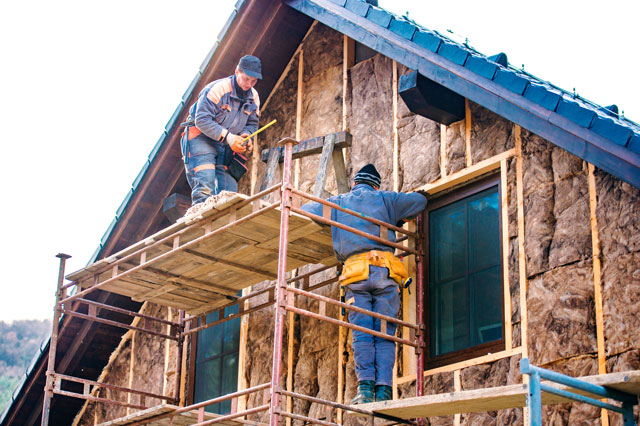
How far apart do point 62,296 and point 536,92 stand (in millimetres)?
6175

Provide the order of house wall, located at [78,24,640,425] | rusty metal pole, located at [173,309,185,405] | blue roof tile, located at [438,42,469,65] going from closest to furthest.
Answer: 1. house wall, located at [78,24,640,425]
2. blue roof tile, located at [438,42,469,65]
3. rusty metal pole, located at [173,309,185,405]

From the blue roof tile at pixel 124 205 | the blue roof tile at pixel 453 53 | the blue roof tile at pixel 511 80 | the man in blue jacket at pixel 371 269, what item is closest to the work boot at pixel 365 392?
the man in blue jacket at pixel 371 269

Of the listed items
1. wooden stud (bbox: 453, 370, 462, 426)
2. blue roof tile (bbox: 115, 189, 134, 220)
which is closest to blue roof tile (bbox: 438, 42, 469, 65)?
wooden stud (bbox: 453, 370, 462, 426)

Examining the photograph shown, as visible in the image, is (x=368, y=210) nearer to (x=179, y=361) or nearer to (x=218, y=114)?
(x=218, y=114)

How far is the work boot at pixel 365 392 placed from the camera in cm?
949

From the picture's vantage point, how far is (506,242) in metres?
9.62

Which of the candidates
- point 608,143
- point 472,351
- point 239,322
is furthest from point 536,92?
point 239,322

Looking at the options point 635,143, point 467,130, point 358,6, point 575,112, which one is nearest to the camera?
point 635,143

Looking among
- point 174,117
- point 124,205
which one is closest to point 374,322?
point 174,117

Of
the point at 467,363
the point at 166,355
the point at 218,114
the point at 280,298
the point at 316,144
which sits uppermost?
the point at 218,114

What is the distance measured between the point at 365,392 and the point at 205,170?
11.5ft

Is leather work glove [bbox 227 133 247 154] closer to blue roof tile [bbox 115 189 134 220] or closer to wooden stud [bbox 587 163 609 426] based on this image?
blue roof tile [bbox 115 189 134 220]

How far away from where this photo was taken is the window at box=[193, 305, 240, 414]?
12.5 meters

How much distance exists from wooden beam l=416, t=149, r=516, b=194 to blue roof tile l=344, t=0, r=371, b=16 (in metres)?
1.94
